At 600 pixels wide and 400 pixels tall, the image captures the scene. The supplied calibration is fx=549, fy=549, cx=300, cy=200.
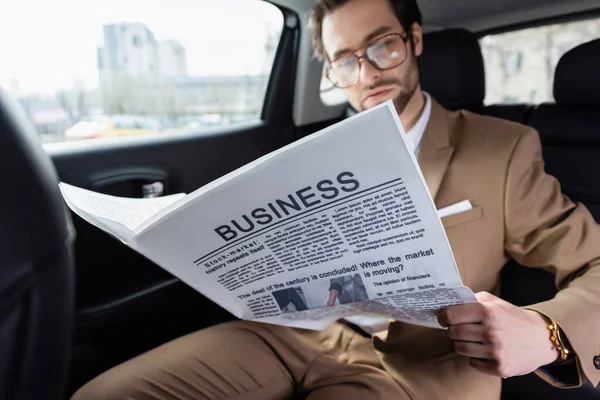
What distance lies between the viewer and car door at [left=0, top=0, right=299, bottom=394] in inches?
46.4

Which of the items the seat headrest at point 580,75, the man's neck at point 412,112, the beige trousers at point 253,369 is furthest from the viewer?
the seat headrest at point 580,75

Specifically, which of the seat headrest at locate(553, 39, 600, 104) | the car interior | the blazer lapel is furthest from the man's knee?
the seat headrest at locate(553, 39, 600, 104)

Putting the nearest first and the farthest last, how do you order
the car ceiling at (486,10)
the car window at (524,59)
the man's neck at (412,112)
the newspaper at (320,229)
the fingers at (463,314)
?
the newspaper at (320,229), the fingers at (463,314), the man's neck at (412,112), the car ceiling at (486,10), the car window at (524,59)

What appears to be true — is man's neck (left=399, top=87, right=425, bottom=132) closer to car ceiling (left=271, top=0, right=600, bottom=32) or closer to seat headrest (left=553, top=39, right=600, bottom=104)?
seat headrest (left=553, top=39, right=600, bottom=104)

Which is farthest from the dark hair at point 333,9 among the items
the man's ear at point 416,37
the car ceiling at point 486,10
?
the car ceiling at point 486,10

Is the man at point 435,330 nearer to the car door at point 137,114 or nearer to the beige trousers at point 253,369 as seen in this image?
the beige trousers at point 253,369

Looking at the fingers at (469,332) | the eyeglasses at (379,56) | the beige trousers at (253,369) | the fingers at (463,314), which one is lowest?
the beige trousers at (253,369)

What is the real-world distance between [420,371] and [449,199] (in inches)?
11.8

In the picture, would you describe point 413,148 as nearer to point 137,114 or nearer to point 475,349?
point 475,349

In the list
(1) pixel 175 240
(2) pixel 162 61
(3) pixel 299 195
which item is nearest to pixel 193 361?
(1) pixel 175 240

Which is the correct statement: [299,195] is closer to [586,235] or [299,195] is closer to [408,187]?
[408,187]

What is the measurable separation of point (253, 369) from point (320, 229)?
0.42 m

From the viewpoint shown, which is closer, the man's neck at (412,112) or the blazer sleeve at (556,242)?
the blazer sleeve at (556,242)

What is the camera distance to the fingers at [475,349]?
731mm
